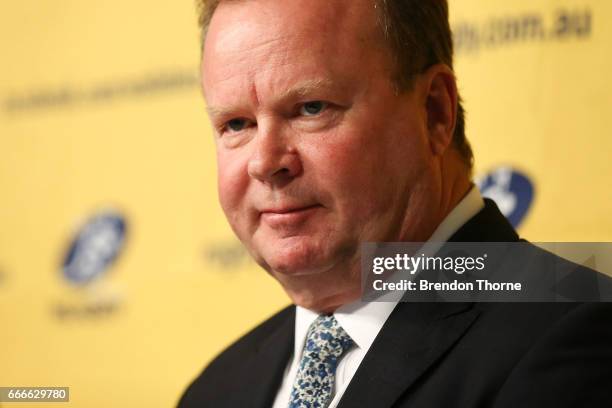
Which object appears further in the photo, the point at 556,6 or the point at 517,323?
the point at 556,6

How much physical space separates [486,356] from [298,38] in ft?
1.72

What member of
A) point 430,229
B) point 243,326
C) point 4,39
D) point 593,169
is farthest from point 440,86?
point 4,39

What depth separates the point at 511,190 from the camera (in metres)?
1.92

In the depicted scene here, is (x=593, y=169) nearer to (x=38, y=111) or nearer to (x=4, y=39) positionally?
(x=38, y=111)

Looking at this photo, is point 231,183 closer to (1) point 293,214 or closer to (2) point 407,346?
(1) point 293,214

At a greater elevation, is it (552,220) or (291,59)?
(291,59)

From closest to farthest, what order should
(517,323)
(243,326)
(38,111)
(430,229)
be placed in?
(517,323), (430,229), (243,326), (38,111)

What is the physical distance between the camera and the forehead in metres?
1.32

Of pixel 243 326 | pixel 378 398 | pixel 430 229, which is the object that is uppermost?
pixel 243 326

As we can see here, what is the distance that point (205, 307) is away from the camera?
247cm

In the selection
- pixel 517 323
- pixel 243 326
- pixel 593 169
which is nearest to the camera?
pixel 517 323

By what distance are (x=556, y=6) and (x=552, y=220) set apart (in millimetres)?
442

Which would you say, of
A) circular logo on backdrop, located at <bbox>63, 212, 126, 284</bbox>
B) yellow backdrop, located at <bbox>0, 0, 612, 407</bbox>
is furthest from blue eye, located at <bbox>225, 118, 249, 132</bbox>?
circular logo on backdrop, located at <bbox>63, 212, 126, 284</bbox>

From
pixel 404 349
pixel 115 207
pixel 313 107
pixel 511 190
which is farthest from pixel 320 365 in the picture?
pixel 115 207
